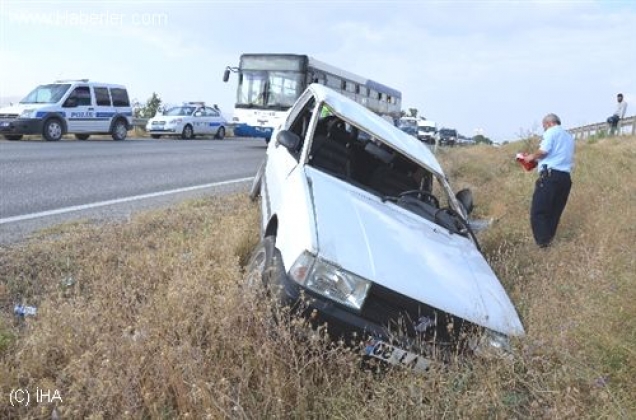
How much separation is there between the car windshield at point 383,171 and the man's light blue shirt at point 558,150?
2.41 m

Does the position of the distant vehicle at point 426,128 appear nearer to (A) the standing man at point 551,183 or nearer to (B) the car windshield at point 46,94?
(B) the car windshield at point 46,94

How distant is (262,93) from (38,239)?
13.9 metres

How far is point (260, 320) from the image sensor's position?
2977 mm

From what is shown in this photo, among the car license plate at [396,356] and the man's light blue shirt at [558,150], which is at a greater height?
the man's light blue shirt at [558,150]

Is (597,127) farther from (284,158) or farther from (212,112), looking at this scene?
(284,158)

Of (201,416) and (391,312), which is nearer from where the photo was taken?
(201,416)

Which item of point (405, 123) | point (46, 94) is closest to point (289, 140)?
point (46, 94)

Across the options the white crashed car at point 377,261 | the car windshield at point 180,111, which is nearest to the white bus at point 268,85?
the car windshield at point 180,111

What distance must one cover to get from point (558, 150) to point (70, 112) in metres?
15.7

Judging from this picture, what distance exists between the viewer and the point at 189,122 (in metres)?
24.9

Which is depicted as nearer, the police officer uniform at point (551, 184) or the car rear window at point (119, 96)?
the police officer uniform at point (551, 184)

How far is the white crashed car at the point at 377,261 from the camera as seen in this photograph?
3053mm

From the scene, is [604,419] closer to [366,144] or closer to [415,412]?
[415,412]

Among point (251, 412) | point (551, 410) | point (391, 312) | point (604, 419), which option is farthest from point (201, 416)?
point (604, 419)
